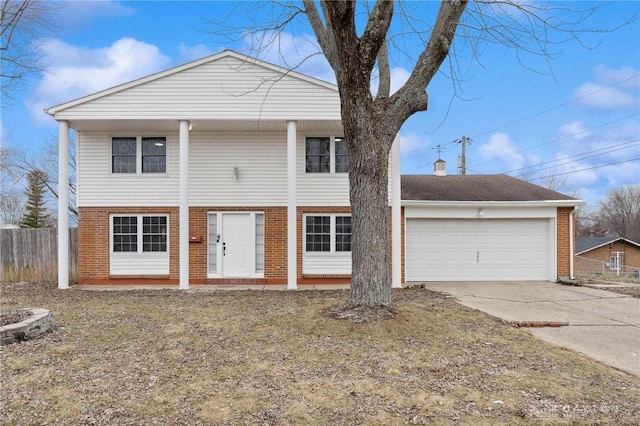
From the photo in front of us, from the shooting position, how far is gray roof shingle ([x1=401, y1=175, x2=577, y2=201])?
12203 millimetres

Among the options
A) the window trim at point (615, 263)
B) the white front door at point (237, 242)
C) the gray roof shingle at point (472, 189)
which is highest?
the gray roof shingle at point (472, 189)

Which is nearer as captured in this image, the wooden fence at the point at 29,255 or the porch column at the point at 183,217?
the porch column at the point at 183,217

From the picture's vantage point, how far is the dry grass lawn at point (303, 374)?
3.35 metres

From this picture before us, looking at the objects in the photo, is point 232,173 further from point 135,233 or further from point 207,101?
point 135,233

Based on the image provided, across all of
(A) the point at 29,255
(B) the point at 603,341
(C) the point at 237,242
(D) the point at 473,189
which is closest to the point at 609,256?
(D) the point at 473,189

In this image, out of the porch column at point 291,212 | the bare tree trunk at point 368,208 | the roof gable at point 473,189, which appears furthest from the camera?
the roof gable at point 473,189

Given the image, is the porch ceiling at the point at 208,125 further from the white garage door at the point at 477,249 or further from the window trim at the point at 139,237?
the white garage door at the point at 477,249

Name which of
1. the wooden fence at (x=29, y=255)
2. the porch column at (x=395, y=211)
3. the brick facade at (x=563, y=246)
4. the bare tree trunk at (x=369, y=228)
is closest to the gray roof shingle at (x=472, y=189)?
the brick facade at (x=563, y=246)

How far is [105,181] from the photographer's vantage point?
11.3 m

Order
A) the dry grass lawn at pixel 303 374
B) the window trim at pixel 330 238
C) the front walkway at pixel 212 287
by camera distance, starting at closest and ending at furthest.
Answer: the dry grass lawn at pixel 303 374 → the front walkway at pixel 212 287 → the window trim at pixel 330 238

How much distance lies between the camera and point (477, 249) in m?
12.1

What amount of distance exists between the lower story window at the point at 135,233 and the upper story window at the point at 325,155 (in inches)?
178

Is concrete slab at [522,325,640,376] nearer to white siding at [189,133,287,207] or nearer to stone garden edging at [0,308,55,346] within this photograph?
stone garden edging at [0,308,55,346]

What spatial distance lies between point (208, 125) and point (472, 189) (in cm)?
869
